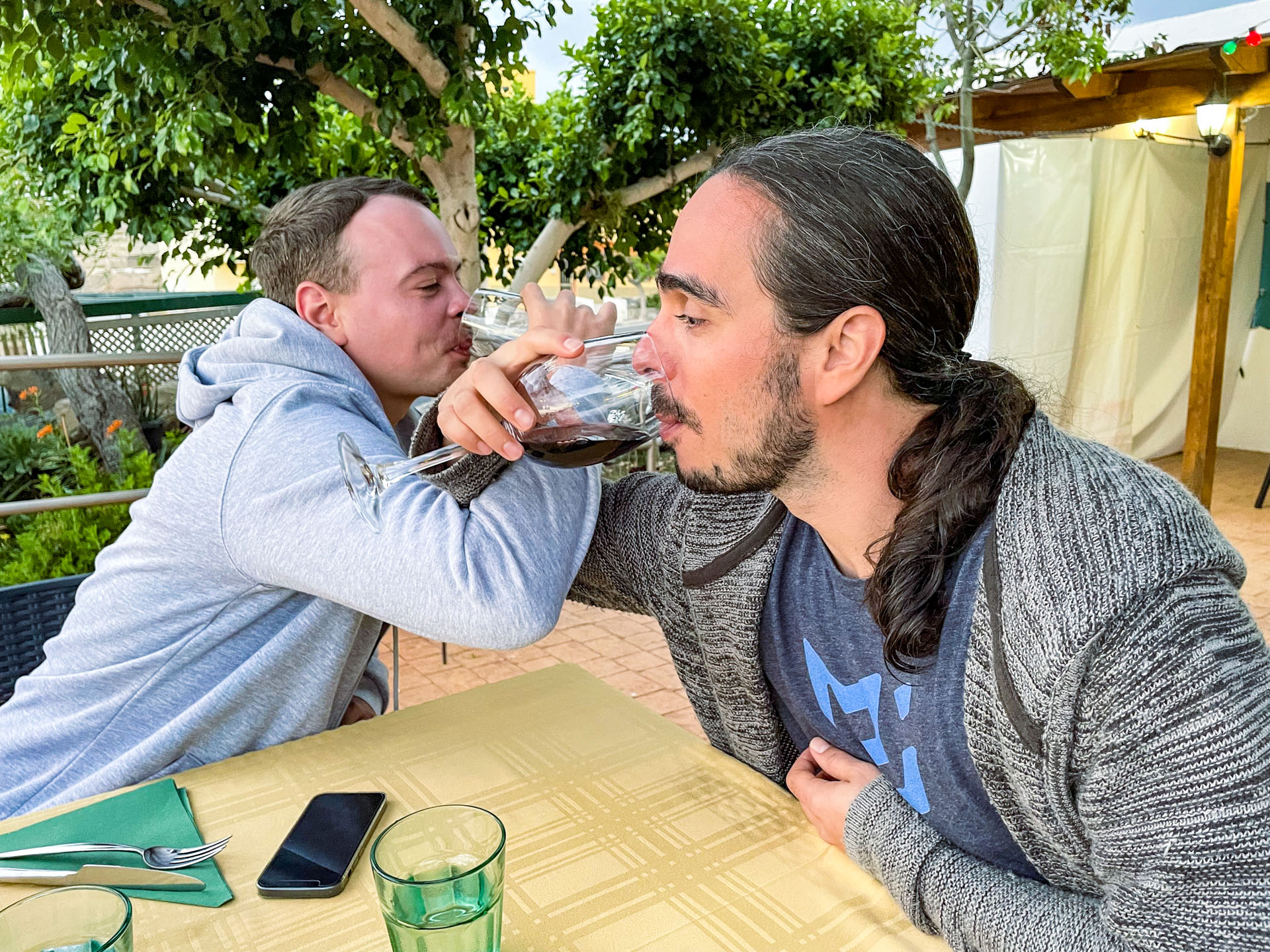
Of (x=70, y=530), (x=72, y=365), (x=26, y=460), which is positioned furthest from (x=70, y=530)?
(x=26, y=460)

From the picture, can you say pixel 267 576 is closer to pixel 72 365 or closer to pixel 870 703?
pixel 870 703

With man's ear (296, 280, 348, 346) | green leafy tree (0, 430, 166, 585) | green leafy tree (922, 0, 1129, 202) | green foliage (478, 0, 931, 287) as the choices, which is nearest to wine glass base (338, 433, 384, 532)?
man's ear (296, 280, 348, 346)

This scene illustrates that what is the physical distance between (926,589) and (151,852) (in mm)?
856

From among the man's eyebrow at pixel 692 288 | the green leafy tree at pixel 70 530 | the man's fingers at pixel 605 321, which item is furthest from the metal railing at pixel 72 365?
the man's eyebrow at pixel 692 288

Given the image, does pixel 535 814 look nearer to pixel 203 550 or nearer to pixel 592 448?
pixel 592 448

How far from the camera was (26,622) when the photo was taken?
1.94 m

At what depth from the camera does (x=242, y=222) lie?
397cm

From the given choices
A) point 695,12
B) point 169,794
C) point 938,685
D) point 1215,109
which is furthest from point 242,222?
point 1215,109

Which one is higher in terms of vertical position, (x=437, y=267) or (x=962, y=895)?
(x=437, y=267)

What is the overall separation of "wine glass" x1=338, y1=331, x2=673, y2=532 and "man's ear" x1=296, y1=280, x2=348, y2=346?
49 cm

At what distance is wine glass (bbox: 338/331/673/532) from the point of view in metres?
1.11

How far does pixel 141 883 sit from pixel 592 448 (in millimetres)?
667

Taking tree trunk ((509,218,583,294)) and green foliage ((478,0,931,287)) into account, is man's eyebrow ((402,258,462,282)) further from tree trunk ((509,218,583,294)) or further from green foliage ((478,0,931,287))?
tree trunk ((509,218,583,294))

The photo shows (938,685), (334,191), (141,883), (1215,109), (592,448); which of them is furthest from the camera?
(1215,109)
